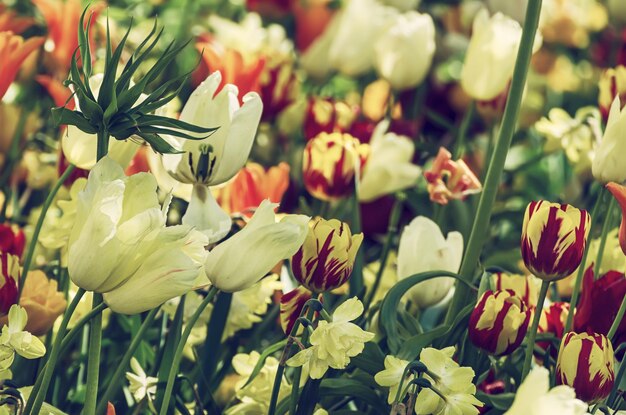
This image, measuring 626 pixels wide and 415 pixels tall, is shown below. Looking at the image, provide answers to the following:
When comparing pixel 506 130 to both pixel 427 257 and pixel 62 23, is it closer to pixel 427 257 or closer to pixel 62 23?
pixel 427 257

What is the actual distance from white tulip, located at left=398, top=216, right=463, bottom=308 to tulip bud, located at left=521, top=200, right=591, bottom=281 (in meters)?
0.16

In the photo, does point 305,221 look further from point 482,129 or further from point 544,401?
point 482,129

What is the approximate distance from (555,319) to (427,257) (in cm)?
12

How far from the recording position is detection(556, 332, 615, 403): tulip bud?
0.71m

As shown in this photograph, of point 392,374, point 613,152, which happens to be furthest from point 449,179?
point 392,374

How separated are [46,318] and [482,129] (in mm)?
1138

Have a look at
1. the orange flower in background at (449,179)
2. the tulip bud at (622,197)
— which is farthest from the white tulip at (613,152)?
the orange flower in background at (449,179)

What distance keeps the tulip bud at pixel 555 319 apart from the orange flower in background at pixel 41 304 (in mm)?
394

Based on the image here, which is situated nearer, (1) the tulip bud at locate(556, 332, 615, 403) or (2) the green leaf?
(1) the tulip bud at locate(556, 332, 615, 403)

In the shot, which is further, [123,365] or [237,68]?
[237,68]

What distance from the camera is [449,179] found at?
1029 millimetres

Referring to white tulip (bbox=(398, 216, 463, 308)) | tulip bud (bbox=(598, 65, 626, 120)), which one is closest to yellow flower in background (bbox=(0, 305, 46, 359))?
white tulip (bbox=(398, 216, 463, 308))

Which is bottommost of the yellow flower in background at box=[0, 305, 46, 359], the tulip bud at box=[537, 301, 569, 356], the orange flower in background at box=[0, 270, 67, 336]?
the orange flower in background at box=[0, 270, 67, 336]

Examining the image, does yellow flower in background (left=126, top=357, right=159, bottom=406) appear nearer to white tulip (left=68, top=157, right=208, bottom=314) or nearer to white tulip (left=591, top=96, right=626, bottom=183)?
white tulip (left=68, top=157, right=208, bottom=314)
